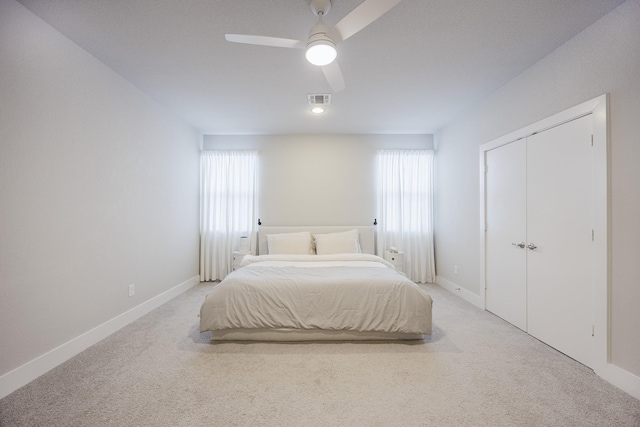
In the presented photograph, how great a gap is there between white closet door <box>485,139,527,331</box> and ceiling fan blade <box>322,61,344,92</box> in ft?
6.62

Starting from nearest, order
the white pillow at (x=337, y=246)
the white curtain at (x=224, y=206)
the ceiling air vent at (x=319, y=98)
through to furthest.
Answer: the ceiling air vent at (x=319, y=98), the white pillow at (x=337, y=246), the white curtain at (x=224, y=206)

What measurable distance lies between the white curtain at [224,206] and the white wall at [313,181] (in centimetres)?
19

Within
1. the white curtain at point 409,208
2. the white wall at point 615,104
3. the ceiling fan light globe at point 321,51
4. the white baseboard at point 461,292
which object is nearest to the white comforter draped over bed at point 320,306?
the white wall at point 615,104

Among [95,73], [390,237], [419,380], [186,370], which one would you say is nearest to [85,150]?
[95,73]

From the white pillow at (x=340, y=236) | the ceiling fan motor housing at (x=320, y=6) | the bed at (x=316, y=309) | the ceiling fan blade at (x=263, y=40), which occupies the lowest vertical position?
the bed at (x=316, y=309)

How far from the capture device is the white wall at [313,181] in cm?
471

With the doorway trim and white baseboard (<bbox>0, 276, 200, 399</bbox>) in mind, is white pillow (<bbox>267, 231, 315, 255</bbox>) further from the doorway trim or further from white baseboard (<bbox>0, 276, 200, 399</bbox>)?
the doorway trim

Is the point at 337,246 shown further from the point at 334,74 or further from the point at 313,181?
the point at 334,74

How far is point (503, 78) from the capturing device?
2832mm

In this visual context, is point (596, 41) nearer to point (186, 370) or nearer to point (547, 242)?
point (547, 242)

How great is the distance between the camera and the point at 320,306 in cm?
243

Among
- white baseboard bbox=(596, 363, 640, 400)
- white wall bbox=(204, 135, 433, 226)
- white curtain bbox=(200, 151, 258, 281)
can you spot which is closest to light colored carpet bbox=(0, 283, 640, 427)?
white baseboard bbox=(596, 363, 640, 400)

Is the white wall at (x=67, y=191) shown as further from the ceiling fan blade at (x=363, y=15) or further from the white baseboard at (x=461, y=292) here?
the white baseboard at (x=461, y=292)

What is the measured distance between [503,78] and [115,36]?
144 inches
